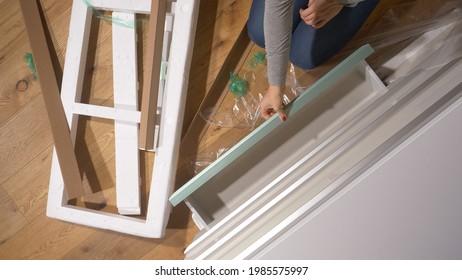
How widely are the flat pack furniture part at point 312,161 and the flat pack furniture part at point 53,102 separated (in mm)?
307

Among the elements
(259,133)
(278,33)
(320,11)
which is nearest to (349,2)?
(320,11)

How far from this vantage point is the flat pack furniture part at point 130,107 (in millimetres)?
975

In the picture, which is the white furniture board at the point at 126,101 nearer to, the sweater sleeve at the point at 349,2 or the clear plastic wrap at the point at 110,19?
the clear plastic wrap at the point at 110,19

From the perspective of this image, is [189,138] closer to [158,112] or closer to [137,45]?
[158,112]

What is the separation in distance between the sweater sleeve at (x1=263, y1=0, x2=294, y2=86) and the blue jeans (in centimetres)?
18

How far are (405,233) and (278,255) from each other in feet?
0.66

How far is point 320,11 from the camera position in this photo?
2.64ft

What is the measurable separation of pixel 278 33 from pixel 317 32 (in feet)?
0.74

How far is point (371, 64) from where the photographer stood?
103 centimetres

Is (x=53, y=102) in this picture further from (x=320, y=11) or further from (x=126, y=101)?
(x=320, y=11)

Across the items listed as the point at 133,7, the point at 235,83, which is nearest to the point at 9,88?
the point at 133,7

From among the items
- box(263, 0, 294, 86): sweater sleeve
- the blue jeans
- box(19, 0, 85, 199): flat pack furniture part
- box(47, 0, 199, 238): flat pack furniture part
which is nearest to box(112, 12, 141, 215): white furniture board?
box(47, 0, 199, 238): flat pack furniture part

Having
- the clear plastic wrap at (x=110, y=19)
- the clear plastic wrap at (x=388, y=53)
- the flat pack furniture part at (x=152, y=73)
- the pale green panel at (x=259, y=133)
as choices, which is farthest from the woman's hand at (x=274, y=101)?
the clear plastic wrap at (x=110, y=19)

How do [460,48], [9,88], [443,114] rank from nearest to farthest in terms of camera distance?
[443,114]
[460,48]
[9,88]
